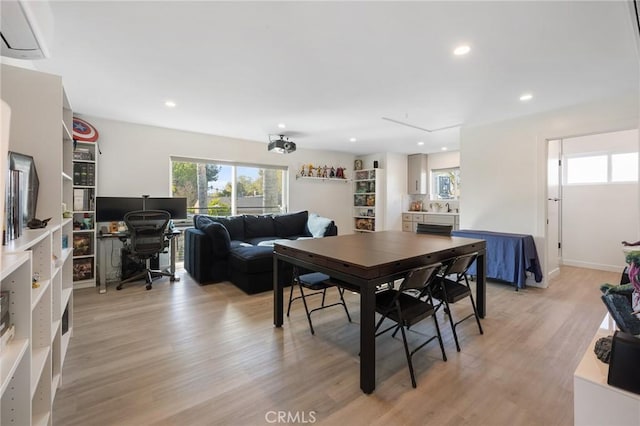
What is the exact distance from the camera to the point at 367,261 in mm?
1910

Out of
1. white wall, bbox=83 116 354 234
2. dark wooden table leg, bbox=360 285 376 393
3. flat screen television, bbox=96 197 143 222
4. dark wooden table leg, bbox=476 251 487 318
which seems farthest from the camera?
white wall, bbox=83 116 354 234

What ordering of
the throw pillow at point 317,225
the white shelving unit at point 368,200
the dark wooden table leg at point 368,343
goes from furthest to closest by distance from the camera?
1. the white shelving unit at point 368,200
2. the throw pillow at point 317,225
3. the dark wooden table leg at point 368,343

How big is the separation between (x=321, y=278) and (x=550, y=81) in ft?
9.91

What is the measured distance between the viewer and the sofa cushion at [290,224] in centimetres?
547

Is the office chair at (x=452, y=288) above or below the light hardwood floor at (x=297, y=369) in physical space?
Answer: above

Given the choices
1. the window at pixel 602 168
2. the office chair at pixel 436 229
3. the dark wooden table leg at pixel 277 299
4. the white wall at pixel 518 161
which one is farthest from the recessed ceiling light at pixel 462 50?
the window at pixel 602 168

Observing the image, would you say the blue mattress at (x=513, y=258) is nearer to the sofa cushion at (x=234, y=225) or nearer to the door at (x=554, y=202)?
the door at (x=554, y=202)

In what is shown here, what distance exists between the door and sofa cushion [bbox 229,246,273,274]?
4070mm

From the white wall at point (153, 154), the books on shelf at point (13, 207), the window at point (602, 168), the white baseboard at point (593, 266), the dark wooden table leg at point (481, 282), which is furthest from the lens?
the white baseboard at point (593, 266)

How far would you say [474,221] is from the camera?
4.66 m

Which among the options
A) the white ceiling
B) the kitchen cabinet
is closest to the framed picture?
the white ceiling

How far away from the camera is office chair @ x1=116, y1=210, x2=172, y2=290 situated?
3777mm

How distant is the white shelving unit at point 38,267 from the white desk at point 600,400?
6.79 feet

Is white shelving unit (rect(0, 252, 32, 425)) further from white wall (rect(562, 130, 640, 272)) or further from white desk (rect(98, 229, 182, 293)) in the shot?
white wall (rect(562, 130, 640, 272))
